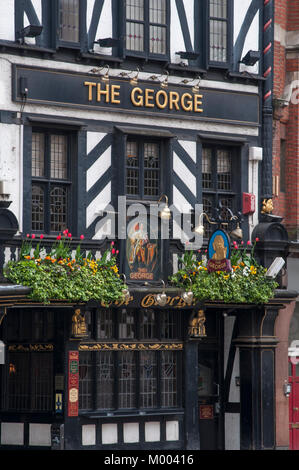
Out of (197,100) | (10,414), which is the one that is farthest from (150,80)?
(10,414)

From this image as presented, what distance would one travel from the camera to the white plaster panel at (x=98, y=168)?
27.3 meters

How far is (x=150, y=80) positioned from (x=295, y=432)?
27.7 feet

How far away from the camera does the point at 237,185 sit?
2941 centimetres

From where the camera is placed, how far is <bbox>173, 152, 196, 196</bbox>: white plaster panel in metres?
28.5

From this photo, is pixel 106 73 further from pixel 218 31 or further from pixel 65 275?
pixel 65 275

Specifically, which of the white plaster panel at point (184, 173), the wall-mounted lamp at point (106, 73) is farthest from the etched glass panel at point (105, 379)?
the wall-mounted lamp at point (106, 73)

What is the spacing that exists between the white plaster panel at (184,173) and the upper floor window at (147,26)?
216 cm

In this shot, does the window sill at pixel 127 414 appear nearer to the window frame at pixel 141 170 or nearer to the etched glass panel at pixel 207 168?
the window frame at pixel 141 170

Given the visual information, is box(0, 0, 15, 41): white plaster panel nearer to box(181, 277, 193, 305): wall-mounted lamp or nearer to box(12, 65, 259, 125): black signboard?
box(12, 65, 259, 125): black signboard

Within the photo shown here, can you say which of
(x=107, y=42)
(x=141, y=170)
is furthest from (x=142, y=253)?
(x=107, y=42)

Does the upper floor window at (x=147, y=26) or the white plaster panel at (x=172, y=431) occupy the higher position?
the upper floor window at (x=147, y=26)

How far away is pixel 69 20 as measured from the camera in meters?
27.2
